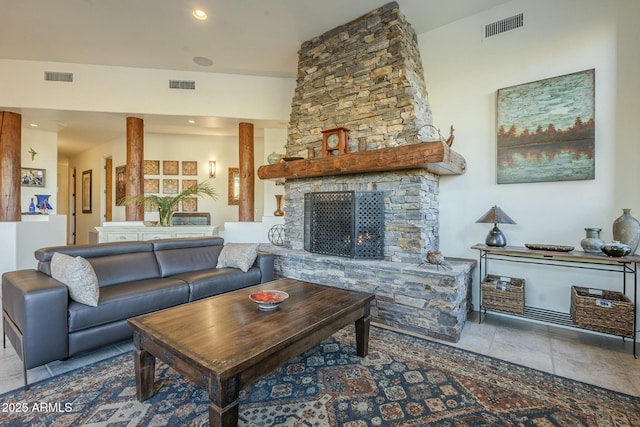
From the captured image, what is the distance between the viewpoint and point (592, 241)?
107 inches

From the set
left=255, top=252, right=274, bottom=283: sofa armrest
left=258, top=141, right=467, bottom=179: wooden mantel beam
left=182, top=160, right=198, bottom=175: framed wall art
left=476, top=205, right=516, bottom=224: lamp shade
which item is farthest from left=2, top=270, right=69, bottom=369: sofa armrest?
left=182, top=160, right=198, bottom=175: framed wall art

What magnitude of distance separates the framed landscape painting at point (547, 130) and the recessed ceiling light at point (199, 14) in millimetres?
3633

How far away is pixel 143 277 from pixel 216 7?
3193 mm

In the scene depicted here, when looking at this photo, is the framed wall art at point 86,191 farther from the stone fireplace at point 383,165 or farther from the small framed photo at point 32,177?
the stone fireplace at point 383,165

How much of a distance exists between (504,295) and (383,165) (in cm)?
180

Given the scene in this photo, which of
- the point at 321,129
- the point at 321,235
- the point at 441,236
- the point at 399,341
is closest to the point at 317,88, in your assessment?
the point at 321,129

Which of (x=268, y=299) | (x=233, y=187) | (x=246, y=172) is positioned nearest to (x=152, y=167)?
(x=233, y=187)

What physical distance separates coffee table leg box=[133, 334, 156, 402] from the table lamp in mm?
3172

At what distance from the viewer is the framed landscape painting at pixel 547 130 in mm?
2967

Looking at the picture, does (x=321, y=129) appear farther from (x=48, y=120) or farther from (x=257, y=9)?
(x=48, y=120)

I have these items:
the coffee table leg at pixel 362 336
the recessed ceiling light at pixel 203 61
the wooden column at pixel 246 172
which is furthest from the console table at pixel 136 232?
the coffee table leg at pixel 362 336

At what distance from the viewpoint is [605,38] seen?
2.90 meters

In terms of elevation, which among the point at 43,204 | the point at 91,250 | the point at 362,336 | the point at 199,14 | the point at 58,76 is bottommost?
the point at 362,336

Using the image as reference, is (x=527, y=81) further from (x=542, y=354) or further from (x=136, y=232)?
(x=136, y=232)
